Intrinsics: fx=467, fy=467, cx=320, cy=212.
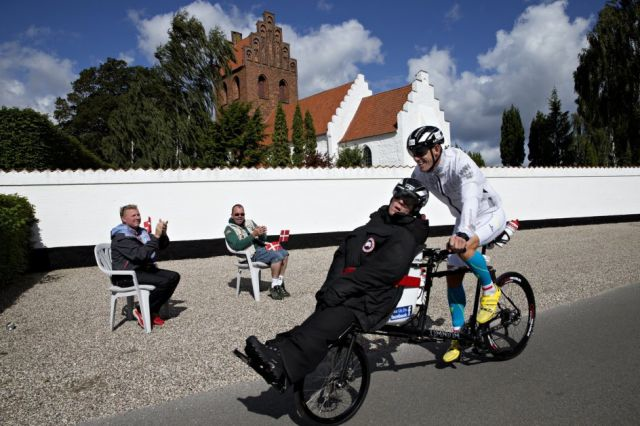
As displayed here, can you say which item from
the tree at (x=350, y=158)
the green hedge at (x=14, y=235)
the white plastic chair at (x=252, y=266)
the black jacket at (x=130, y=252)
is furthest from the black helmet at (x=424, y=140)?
the tree at (x=350, y=158)

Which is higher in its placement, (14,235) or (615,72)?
(615,72)

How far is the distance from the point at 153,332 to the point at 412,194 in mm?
3898

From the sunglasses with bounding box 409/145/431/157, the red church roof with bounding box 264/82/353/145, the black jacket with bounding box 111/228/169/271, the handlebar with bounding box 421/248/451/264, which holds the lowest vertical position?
the black jacket with bounding box 111/228/169/271

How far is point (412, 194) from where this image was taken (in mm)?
3420

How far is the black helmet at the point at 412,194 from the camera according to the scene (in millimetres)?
3418

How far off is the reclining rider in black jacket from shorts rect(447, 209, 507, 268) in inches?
26.5

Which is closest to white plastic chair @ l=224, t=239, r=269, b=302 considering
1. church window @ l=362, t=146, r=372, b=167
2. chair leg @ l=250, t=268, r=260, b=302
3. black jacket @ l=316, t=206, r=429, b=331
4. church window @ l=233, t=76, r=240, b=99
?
chair leg @ l=250, t=268, r=260, b=302

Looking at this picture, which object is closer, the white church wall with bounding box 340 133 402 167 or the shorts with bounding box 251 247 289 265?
the shorts with bounding box 251 247 289 265

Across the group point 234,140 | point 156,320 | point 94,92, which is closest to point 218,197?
point 156,320

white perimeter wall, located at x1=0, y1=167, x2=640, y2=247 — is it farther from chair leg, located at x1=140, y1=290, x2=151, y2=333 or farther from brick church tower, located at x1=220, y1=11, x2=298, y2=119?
brick church tower, located at x1=220, y1=11, x2=298, y2=119

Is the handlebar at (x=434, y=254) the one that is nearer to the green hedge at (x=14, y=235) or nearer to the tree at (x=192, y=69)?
the green hedge at (x=14, y=235)

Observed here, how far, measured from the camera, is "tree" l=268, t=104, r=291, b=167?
33.7m

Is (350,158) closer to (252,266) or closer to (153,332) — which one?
(252,266)

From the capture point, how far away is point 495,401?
133 inches
